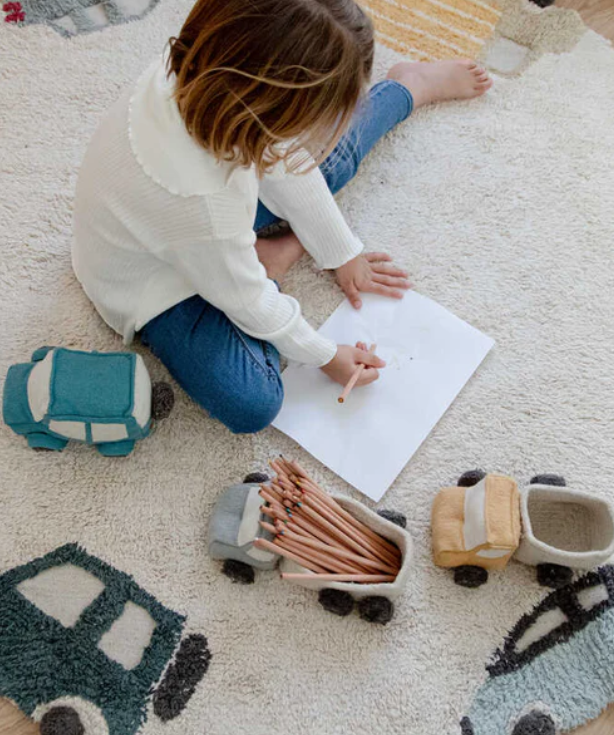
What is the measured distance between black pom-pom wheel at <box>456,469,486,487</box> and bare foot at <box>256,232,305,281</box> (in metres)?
0.33

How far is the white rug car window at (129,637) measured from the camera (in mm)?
740

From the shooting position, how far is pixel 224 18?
0.50m

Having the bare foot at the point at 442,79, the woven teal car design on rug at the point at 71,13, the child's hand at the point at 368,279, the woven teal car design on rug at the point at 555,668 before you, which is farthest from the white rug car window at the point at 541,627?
the woven teal car design on rug at the point at 71,13

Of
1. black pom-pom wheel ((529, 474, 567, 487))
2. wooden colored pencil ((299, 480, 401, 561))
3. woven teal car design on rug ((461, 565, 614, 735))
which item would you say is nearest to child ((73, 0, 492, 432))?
wooden colored pencil ((299, 480, 401, 561))

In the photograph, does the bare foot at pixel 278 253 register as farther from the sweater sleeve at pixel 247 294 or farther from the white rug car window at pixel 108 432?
the white rug car window at pixel 108 432

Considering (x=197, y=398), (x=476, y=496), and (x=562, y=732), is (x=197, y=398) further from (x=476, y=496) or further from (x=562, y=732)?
(x=562, y=732)

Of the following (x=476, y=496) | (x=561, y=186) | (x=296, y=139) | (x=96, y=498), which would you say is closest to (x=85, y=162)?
(x=296, y=139)

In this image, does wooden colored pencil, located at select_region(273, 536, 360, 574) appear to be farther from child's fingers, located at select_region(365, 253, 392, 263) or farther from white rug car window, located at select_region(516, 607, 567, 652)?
child's fingers, located at select_region(365, 253, 392, 263)

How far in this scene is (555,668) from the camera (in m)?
0.75

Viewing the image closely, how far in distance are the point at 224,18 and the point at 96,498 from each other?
524mm

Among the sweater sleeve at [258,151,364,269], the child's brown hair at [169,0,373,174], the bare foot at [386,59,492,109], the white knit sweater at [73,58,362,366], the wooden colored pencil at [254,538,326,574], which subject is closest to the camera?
the child's brown hair at [169,0,373,174]

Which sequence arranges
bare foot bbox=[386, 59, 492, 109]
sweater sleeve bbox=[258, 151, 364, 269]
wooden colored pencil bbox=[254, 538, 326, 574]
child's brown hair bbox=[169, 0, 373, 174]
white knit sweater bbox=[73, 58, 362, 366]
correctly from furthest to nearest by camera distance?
bare foot bbox=[386, 59, 492, 109]
sweater sleeve bbox=[258, 151, 364, 269]
wooden colored pencil bbox=[254, 538, 326, 574]
white knit sweater bbox=[73, 58, 362, 366]
child's brown hair bbox=[169, 0, 373, 174]

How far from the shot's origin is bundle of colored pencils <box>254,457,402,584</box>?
72cm

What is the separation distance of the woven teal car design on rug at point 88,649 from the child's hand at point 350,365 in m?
0.31
